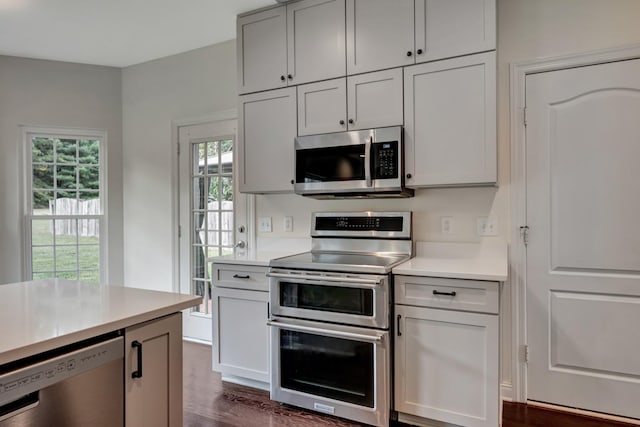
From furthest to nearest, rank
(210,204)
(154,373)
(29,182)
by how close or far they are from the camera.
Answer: (29,182) → (210,204) → (154,373)

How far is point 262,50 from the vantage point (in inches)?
108

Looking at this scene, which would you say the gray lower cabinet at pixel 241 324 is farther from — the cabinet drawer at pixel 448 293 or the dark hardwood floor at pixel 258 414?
the cabinet drawer at pixel 448 293

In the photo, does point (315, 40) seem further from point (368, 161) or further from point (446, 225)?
point (446, 225)

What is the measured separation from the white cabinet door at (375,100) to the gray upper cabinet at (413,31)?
60mm

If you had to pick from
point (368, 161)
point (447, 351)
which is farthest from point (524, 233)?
point (368, 161)

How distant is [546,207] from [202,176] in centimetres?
271

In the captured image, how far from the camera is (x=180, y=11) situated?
9.18 ft

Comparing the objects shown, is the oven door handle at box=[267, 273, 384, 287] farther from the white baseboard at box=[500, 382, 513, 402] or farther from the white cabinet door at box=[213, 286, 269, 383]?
the white baseboard at box=[500, 382, 513, 402]

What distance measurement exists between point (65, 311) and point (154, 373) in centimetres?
36

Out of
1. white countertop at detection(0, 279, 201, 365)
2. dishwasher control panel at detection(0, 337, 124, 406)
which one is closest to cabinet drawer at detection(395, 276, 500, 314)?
white countertop at detection(0, 279, 201, 365)

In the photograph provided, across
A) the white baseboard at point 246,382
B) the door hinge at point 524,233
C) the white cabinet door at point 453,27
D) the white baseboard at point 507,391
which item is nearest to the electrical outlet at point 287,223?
the white baseboard at point 246,382

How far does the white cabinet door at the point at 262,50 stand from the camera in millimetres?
2672

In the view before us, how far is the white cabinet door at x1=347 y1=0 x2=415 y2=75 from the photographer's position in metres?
2.29

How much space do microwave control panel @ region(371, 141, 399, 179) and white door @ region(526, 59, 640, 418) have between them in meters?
0.82
